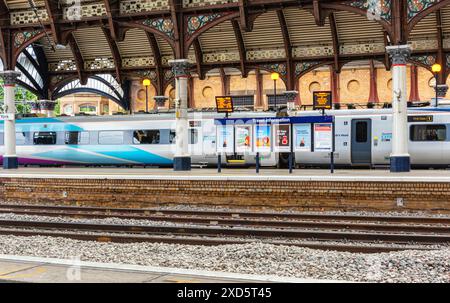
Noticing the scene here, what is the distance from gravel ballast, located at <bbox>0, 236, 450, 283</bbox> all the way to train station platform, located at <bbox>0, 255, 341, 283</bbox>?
1.31m

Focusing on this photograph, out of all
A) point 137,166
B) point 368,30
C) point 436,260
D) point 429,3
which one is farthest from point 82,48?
point 436,260

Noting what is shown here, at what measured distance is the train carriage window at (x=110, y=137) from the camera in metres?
25.8

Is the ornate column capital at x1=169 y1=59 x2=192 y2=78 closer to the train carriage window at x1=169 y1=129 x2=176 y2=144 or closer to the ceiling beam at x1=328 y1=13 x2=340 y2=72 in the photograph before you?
the train carriage window at x1=169 y1=129 x2=176 y2=144

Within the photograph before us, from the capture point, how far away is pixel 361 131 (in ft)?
73.0

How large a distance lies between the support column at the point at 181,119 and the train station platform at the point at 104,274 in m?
15.2

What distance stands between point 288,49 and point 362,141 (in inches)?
270

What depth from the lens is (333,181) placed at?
1599 cm

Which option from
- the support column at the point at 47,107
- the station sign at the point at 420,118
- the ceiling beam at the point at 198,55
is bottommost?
the station sign at the point at 420,118

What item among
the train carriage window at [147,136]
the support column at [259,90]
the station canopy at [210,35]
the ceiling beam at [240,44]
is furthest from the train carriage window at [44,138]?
the support column at [259,90]

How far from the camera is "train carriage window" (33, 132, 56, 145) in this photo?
90.1 ft

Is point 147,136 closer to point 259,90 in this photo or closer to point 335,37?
point 335,37

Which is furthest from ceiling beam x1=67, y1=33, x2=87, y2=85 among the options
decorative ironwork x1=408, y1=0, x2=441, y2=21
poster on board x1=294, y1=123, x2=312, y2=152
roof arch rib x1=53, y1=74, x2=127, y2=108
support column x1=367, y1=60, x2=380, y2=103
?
support column x1=367, y1=60, x2=380, y2=103

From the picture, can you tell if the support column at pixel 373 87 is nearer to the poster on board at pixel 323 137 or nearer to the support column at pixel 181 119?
the support column at pixel 181 119

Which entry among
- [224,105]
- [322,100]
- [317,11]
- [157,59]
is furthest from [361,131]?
[157,59]
